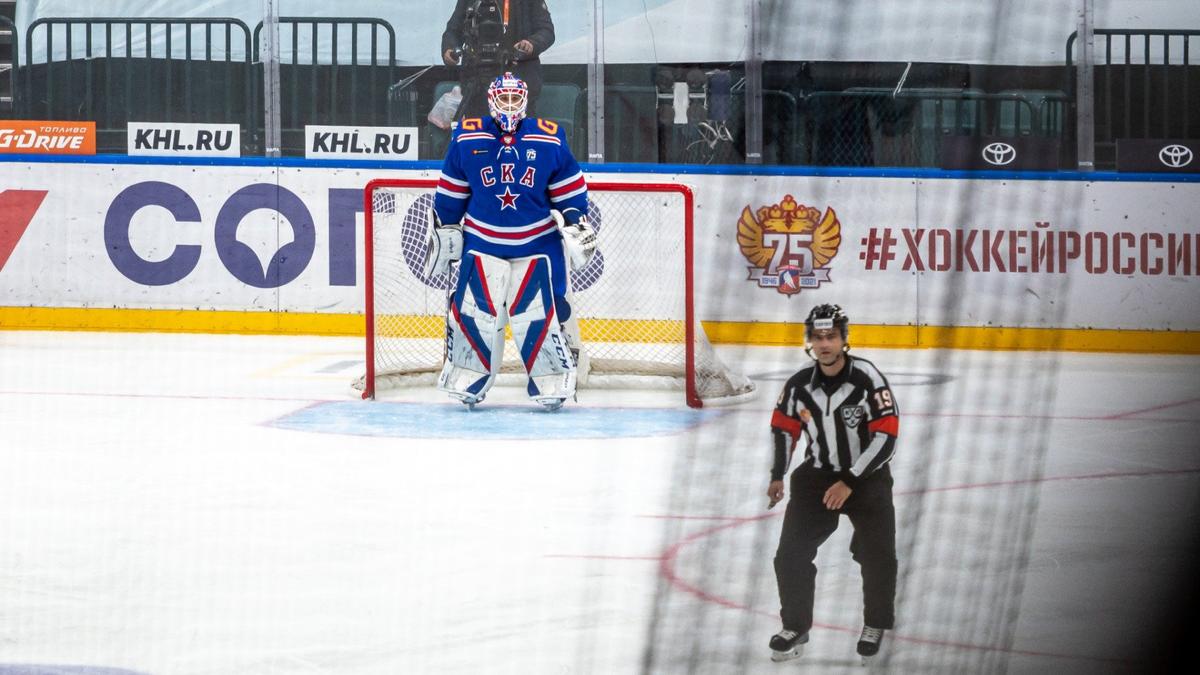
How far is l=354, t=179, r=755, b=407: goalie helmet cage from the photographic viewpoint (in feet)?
25.7

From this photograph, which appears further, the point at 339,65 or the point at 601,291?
the point at 339,65

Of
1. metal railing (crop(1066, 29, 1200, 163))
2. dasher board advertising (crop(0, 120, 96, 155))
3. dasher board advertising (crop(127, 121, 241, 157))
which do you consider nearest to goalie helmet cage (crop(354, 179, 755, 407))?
dasher board advertising (crop(127, 121, 241, 157))

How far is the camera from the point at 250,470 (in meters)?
5.55

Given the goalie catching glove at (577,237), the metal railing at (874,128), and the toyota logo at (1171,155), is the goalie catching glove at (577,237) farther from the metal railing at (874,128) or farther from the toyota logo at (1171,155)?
the toyota logo at (1171,155)

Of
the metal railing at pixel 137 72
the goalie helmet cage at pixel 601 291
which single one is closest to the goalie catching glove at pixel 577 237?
the goalie helmet cage at pixel 601 291

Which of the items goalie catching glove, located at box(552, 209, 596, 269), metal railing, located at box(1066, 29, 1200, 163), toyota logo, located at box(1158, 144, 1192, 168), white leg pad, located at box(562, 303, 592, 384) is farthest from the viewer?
toyota logo, located at box(1158, 144, 1192, 168)

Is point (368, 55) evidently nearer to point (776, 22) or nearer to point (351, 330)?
point (351, 330)

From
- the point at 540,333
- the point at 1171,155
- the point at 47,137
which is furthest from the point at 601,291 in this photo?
the point at 47,137

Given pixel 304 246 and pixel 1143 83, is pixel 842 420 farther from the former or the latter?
pixel 304 246

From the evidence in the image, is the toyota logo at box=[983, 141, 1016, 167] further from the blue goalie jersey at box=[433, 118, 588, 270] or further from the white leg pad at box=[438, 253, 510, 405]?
the white leg pad at box=[438, 253, 510, 405]

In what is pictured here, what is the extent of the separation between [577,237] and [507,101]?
2.11 feet

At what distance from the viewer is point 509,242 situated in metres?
7.07

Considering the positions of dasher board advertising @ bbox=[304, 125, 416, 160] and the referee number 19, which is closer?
the referee number 19

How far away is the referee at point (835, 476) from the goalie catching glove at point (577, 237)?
383 cm
